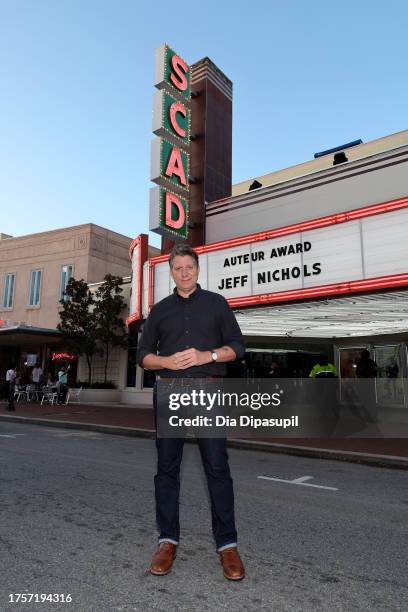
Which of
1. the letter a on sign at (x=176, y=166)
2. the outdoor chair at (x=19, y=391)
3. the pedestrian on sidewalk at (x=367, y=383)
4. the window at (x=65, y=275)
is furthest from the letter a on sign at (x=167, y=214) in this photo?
the window at (x=65, y=275)

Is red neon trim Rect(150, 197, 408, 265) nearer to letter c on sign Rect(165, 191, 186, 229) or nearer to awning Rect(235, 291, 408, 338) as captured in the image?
awning Rect(235, 291, 408, 338)

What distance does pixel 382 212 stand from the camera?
26.0ft

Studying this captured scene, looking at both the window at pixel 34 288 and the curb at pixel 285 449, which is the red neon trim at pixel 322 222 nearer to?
the curb at pixel 285 449

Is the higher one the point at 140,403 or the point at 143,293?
the point at 143,293

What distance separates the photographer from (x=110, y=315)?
66.1 ft

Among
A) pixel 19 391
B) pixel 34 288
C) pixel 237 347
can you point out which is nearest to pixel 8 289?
pixel 34 288

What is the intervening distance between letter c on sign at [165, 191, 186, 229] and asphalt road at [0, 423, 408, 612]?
297 inches

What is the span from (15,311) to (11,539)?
79.7ft

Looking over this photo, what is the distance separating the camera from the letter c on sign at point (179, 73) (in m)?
13.2

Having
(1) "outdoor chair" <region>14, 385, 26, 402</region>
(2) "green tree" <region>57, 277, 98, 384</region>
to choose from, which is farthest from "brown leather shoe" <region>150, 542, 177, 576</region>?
(1) "outdoor chair" <region>14, 385, 26, 402</region>

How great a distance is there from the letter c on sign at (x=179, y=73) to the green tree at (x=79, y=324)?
10072 mm

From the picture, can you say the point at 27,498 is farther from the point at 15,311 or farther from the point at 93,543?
the point at 15,311

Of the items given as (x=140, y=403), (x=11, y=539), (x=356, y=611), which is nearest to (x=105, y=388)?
(x=140, y=403)

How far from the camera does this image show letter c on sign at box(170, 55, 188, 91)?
13.2 meters
